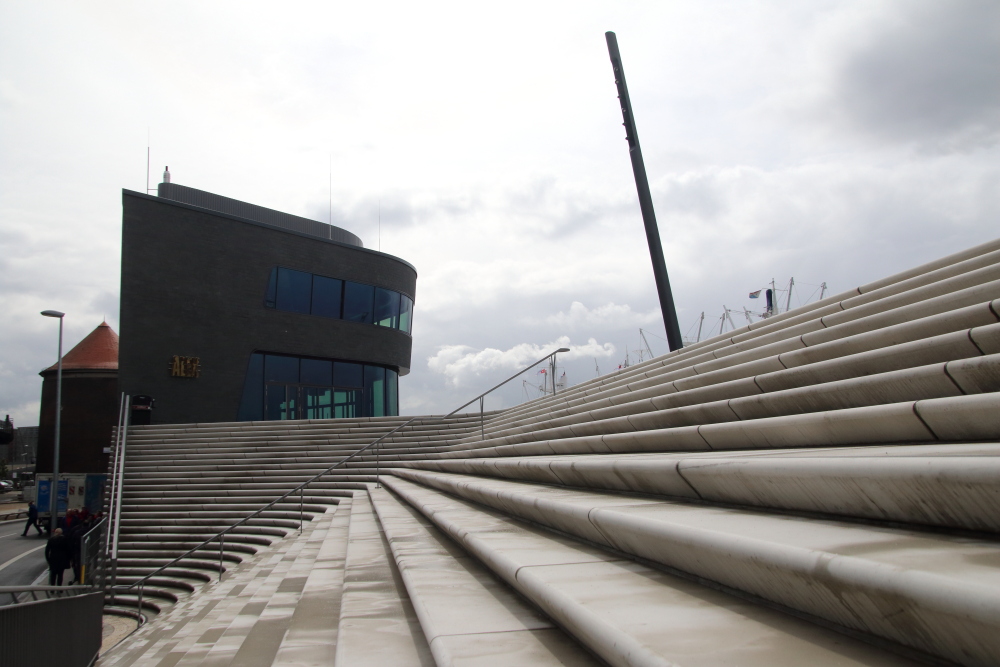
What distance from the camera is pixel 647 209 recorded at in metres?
17.8

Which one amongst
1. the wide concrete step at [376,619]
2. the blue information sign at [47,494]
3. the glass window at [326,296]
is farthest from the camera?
the blue information sign at [47,494]

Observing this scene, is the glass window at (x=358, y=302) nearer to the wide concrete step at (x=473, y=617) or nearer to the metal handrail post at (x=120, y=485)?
the metal handrail post at (x=120, y=485)

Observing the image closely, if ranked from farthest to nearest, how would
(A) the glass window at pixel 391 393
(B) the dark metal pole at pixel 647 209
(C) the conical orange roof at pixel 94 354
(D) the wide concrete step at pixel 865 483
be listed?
(C) the conical orange roof at pixel 94 354 → (A) the glass window at pixel 391 393 → (B) the dark metal pole at pixel 647 209 → (D) the wide concrete step at pixel 865 483

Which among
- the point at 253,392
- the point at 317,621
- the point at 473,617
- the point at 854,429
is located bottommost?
the point at 317,621

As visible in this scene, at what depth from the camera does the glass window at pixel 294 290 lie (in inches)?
935

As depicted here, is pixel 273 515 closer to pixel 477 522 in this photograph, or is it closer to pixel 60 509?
pixel 477 522

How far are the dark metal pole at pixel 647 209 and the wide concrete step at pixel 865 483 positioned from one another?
14.5 m

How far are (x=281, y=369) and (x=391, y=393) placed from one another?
5.00m

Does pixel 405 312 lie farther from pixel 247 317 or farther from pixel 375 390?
pixel 247 317

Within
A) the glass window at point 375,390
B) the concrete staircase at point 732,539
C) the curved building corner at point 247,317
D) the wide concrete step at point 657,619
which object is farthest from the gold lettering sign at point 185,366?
the wide concrete step at point 657,619

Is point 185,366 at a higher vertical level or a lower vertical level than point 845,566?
higher

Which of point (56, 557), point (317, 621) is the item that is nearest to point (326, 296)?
point (56, 557)

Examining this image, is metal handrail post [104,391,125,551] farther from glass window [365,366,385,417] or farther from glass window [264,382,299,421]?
glass window [365,366,385,417]

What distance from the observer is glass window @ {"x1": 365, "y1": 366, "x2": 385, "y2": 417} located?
993 inches
